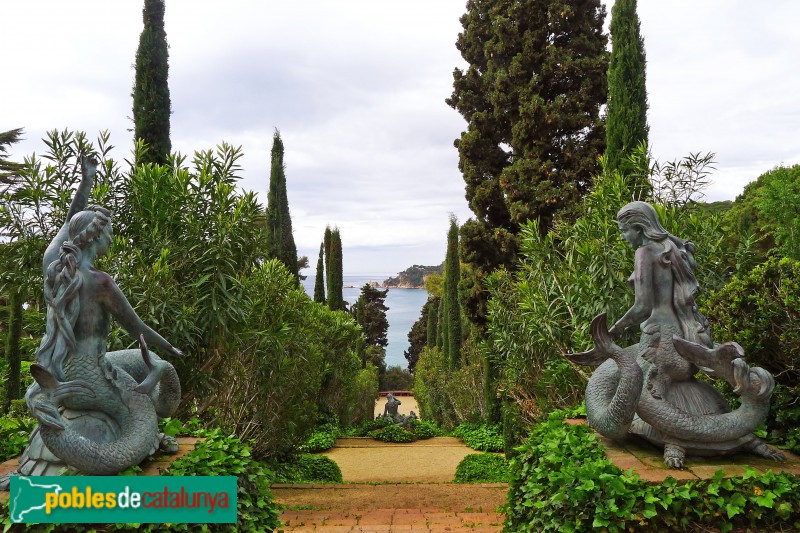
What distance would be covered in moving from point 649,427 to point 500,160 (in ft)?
33.5

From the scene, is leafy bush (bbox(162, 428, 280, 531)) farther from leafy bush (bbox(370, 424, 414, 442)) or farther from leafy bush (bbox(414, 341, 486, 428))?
leafy bush (bbox(370, 424, 414, 442))

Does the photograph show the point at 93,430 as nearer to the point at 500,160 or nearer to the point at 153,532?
the point at 153,532

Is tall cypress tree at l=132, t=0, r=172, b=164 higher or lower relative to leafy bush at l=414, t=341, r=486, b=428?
higher

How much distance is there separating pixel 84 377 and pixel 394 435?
14848 mm

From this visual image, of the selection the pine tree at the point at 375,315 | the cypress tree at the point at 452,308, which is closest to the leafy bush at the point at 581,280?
the cypress tree at the point at 452,308

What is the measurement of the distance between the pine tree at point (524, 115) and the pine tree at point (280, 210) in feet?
22.6

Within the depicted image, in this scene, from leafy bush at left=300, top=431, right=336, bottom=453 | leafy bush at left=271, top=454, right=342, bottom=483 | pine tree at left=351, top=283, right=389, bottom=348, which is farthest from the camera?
pine tree at left=351, top=283, right=389, bottom=348

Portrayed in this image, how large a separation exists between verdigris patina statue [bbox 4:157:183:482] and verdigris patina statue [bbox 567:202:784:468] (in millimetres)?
3454

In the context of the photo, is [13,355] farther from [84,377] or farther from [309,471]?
[84,377]

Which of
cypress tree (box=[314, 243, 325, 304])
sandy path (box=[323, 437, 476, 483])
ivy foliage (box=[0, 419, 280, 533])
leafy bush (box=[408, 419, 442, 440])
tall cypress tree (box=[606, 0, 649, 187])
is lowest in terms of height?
leafy bush (box=[408, 419, 442, 440])

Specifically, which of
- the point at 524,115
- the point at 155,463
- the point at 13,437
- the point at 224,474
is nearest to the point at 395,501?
the point at 224,474

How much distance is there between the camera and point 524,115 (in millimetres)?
12250

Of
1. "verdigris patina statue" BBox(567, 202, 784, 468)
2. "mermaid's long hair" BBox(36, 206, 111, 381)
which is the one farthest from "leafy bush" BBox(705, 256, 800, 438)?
"mermaid's long hair" BBox(36, 206, 111, 381)

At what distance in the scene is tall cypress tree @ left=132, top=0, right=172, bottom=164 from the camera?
30.6ft
